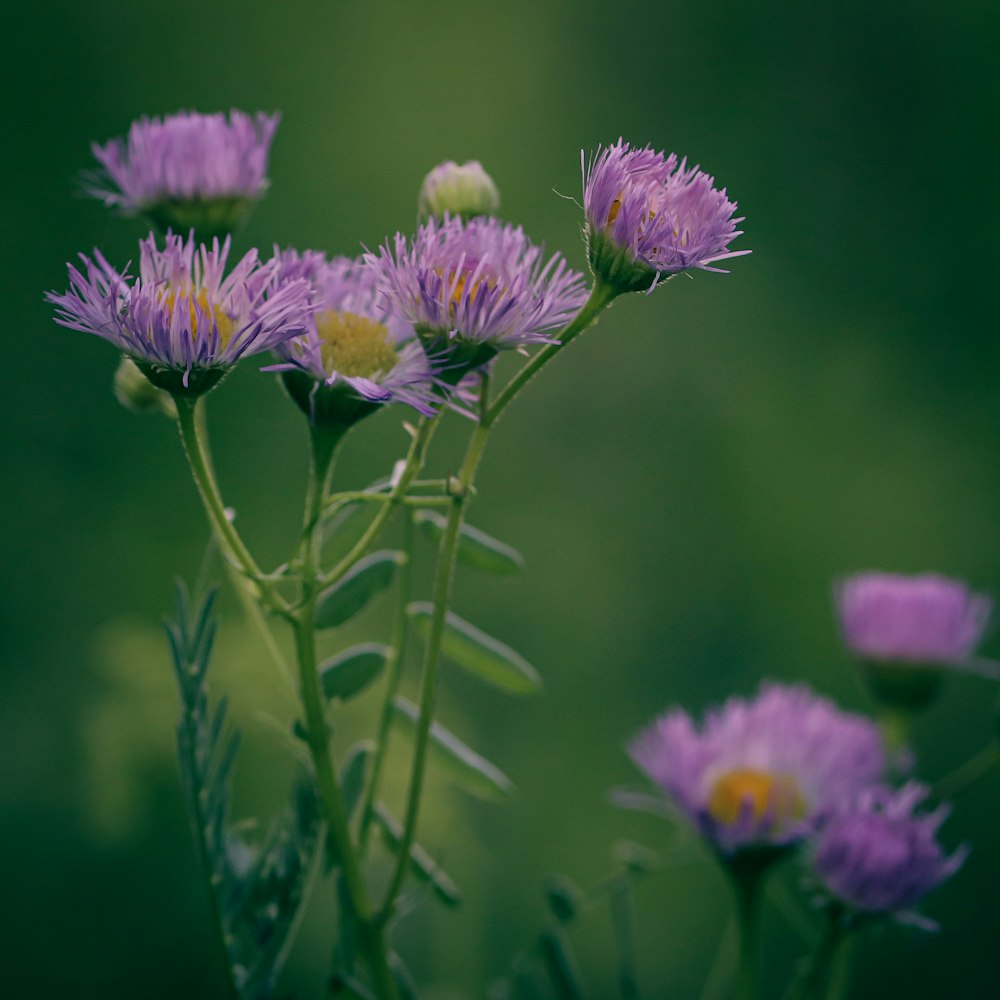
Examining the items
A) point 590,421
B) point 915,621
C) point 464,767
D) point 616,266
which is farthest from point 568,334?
point 590,421

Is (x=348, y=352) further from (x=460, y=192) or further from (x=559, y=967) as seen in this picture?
(x=559, y=967)

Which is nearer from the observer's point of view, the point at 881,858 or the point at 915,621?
the point at 881,858

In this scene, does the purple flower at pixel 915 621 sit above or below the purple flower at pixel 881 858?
above

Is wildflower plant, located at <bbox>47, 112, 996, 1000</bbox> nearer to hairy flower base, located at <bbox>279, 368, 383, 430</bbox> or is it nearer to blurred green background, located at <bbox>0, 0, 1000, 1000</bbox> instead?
hairy flower base, located at <bbox>279, 368, 383, 430</bbox>

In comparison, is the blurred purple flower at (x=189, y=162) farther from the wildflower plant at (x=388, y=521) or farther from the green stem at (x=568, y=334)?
the green stem at (x=568, y=334)

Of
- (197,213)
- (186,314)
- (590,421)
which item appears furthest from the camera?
(590,421)

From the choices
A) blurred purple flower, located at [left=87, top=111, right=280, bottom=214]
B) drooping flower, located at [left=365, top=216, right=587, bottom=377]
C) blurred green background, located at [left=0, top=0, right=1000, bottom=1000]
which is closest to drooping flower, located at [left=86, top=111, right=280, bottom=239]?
blurred purple flower, located at [left=87, top=111, right=280, bottom=214]

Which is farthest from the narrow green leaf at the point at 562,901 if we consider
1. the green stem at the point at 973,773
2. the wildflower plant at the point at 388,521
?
the green stem at the point at 973,773
